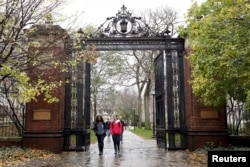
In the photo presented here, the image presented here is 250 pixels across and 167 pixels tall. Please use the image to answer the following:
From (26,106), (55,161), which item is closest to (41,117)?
(26,106)

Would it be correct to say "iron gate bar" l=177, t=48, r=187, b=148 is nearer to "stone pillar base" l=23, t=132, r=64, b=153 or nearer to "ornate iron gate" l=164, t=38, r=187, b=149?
"ornate iron gate" l=164, t=38, r=187, b=149

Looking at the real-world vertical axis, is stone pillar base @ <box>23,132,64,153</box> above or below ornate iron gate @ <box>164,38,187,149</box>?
below

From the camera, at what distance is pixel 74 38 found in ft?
42.5

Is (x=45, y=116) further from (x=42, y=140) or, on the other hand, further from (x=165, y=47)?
(x=165, y=47)

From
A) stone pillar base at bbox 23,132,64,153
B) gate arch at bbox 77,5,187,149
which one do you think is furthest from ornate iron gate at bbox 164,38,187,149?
stone pillar base at bbox 23,132,64,153

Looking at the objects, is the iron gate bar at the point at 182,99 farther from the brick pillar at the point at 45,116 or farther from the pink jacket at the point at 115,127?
the brick pillar at the point at 45,116

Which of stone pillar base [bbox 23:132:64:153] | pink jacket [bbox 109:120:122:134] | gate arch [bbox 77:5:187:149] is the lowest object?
stone pillar base [bbox 23:132:64:153]

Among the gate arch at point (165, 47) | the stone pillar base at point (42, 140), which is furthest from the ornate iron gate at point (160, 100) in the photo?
the stone pillar base at point (42, 140)

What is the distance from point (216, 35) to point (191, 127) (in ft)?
17.7

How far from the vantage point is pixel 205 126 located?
1378cm

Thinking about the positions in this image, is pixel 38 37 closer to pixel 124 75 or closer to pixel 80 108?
pixel 80 108

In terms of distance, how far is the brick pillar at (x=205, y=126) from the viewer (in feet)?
45.0

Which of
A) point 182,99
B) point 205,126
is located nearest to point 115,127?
point 182,99

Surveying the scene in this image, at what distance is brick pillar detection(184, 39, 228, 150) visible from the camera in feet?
45.0
